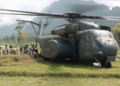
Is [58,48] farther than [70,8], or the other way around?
[58,48]

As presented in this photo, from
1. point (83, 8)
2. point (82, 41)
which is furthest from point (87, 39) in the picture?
point (83, 8)

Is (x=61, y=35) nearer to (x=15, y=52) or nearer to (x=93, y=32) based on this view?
(x=93, y=32)

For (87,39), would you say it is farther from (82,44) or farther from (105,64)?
(105,64)

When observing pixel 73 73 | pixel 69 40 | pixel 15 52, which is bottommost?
pixel 15 52

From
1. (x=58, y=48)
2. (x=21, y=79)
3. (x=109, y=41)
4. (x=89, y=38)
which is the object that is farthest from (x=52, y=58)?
(x=21, y=79)

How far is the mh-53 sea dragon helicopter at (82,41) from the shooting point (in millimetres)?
13305

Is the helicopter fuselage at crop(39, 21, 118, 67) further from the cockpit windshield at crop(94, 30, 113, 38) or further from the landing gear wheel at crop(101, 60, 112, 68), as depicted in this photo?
the landing gear wheel at crop(101, 60, 112, 68)

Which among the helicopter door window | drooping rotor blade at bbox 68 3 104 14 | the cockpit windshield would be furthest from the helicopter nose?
drooping rotor blade at bbox 68 3 104 14

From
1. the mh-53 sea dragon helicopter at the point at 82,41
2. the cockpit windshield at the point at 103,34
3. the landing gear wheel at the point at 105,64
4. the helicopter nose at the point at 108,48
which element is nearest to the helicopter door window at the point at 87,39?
the mh-53 sea dragon helicopter at the point at 82,41

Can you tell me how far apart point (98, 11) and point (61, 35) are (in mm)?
4451

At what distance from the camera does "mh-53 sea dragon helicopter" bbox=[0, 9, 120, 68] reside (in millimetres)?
13305

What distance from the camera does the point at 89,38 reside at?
14.0m

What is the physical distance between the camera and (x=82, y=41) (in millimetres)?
14656

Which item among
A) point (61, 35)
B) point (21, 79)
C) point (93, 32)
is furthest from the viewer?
point (61, 35)
